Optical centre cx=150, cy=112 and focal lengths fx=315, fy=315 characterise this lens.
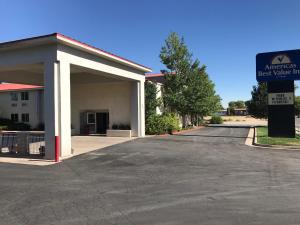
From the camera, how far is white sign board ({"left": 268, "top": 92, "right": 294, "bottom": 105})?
21.0 metres

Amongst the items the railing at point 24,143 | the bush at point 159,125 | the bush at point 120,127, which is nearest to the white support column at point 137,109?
the bush at point 120,127

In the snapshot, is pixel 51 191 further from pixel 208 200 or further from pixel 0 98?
pixel 0 98

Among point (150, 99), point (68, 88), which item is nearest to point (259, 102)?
point (150, 99)

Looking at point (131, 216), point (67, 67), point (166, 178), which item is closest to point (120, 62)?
point (67, 67)

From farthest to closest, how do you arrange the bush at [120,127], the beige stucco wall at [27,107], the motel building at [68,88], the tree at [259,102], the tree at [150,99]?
the tree at [259,102] → the beige stucco wall at [27,107] → the tree at [150,99] → the bush at [120,127] → the motel building at [68,88]

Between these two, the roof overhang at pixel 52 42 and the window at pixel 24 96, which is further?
the window at pixel 24 96

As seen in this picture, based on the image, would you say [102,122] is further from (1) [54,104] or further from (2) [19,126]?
(1) [54,104]

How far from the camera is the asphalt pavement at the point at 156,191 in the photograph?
19.2 ft

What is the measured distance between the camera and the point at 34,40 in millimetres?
13648

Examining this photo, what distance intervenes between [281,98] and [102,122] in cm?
1425

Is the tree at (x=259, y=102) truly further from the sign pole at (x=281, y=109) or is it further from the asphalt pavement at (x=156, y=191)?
the asphalt pavement at (x=156, y=191)

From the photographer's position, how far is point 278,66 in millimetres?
21016

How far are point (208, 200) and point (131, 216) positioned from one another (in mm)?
1926

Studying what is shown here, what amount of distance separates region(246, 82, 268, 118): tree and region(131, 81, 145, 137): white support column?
24014 millimetres
